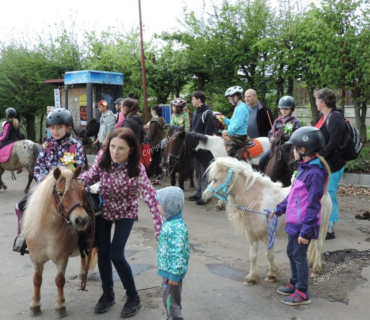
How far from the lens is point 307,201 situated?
13.0ft

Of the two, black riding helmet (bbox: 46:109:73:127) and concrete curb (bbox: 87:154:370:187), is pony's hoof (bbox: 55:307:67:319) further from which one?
concrete curb (bbox: 87:154:370:187)

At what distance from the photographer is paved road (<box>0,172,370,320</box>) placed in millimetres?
4066

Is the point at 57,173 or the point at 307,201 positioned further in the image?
the point at 307,201

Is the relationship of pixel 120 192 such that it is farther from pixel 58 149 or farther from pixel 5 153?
pixel 5 153

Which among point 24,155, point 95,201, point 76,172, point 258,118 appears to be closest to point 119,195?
point 95,201

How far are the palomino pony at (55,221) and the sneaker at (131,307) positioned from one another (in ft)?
2.01

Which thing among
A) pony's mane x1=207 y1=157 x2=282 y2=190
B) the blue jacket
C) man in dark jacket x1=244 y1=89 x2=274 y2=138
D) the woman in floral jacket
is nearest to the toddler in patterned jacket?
the woman in floral jacket

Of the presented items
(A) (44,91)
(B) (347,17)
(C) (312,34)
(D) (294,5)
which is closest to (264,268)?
(C) (312,34)

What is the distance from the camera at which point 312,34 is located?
11016 millimetres

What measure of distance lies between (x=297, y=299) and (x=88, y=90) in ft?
40.7

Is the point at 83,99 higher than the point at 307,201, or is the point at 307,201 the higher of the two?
the point at 83,99

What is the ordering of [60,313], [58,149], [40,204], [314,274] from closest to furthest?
[40,204] < [60,313] < [58,149] < [314,274]

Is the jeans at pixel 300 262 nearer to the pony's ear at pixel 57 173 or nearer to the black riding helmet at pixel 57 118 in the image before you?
the pony's ear at pixel 57 173

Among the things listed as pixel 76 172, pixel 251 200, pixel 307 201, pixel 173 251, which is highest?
pixel 76 172
